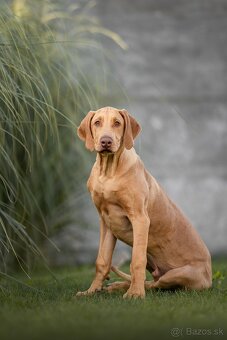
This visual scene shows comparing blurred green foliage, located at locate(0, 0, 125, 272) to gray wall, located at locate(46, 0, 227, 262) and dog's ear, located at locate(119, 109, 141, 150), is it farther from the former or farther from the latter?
gray wall, located at locate(46, 0, 227, 262)

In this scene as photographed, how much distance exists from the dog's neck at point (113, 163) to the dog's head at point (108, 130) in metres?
0.06

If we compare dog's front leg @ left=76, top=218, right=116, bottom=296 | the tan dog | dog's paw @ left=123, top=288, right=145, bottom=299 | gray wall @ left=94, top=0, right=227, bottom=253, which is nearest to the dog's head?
the tan dog

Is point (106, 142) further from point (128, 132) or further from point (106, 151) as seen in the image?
point (128, 132)

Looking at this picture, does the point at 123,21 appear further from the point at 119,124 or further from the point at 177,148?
the point at 119,124

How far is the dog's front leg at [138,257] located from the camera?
4441 millimetres

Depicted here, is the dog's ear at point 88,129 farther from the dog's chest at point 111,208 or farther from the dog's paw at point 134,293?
the dog's paw at point 134,293

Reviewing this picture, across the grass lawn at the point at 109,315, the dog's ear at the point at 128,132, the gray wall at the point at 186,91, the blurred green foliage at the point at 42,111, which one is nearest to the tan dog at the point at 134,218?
the dog's ear at the point at 128,132

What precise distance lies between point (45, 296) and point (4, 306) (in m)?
0.56

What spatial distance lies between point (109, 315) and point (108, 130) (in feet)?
4.30

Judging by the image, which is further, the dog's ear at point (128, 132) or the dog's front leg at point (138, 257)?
the dog's ear at point (128, 132)

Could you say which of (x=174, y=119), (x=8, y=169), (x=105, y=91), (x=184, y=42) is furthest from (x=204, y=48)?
(x=8, y=169)

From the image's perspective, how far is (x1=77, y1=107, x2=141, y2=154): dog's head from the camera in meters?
4.47

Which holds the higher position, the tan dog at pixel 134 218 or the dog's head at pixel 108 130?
the dog's head at pixel 108 130

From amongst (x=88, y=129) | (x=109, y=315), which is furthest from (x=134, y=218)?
(x=109, y=315)
